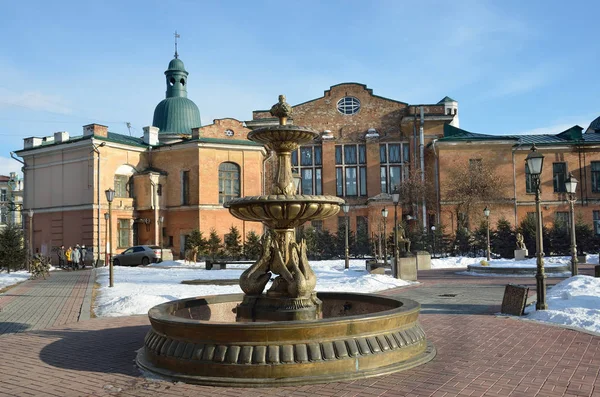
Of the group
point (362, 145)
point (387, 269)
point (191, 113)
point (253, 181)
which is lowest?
point (387, 269)

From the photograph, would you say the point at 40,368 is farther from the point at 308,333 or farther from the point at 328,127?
the point at 328,127

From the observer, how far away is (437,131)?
150 ft

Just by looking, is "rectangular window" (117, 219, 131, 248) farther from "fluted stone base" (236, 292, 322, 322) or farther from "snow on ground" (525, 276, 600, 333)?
"fluted stone base" (236, 292, 322, 322)

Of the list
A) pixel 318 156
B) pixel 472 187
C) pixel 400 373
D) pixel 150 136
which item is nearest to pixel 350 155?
pixel 318 156

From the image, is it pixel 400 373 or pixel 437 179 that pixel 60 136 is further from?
pixel 400 373

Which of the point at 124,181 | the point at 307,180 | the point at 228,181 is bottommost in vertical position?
the point at 228,181

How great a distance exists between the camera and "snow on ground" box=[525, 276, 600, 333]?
33.4 feet

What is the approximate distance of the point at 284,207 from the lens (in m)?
8.02

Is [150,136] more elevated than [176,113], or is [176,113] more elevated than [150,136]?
[176,113]

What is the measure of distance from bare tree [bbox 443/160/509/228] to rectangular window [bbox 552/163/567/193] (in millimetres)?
4864

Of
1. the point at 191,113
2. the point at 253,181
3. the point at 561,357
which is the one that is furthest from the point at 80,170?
the point at 561,357

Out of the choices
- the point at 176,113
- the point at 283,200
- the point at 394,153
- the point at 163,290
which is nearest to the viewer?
the point at 283,200

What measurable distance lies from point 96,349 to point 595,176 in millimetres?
45134

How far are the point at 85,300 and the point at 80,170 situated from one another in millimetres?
25929
